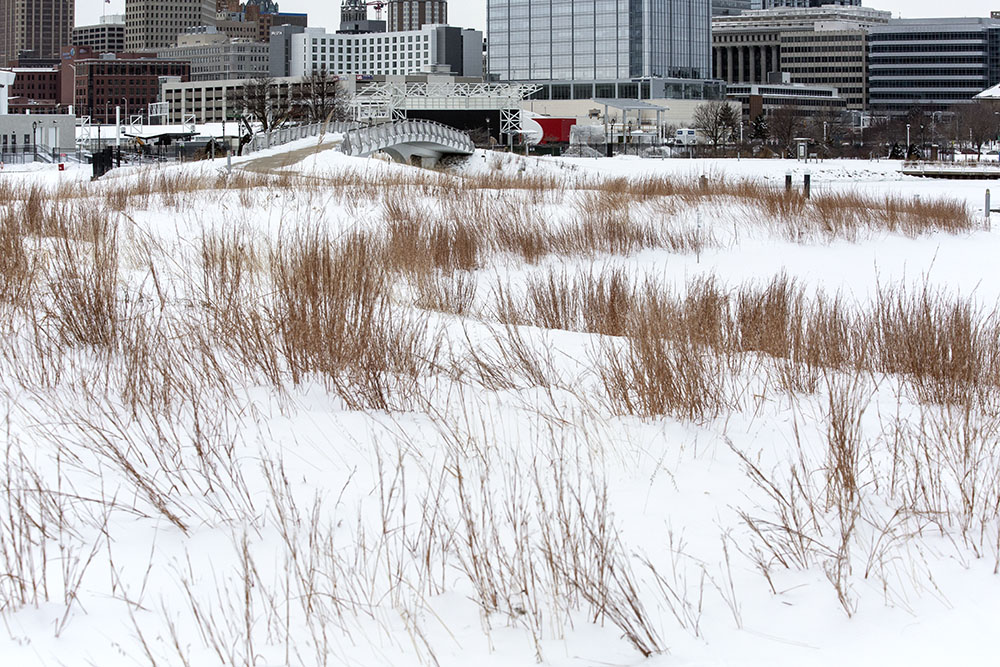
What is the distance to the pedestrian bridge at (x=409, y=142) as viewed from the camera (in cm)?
4269

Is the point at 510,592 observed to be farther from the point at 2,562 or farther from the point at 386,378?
the point at 386,378

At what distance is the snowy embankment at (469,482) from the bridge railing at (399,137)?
33.6 metres

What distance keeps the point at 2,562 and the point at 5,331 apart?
10.8 feet

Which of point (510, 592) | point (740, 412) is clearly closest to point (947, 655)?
point (510, 592)

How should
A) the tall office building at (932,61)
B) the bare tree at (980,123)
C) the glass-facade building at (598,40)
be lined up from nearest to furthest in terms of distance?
the bare tree at (980,123) → the glass-facade building at (598,40) → the tall office building at (932,61)

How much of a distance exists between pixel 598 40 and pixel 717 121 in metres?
47.1

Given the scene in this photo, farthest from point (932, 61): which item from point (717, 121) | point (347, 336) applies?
point (347, 336)

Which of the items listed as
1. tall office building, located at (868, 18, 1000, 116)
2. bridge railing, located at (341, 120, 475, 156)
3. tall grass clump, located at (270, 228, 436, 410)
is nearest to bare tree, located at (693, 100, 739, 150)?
bridge railing, located at (341, 120, 475, 156)

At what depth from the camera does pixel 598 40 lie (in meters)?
154

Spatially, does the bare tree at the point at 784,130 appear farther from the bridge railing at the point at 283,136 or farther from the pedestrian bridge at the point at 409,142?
the bridge railing at the point at 283,136

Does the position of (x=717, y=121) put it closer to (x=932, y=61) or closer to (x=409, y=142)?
(x=409, y=142)

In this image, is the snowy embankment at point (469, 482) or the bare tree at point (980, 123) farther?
the bare tree at point (980, 123)

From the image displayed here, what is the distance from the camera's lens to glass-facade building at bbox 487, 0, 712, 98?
15300cm

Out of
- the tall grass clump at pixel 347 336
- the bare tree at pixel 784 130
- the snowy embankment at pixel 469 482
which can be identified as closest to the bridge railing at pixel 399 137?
the tall grass clump at pixel 347 336
